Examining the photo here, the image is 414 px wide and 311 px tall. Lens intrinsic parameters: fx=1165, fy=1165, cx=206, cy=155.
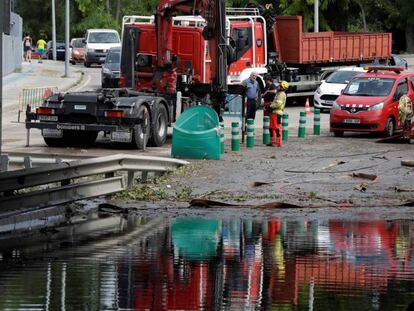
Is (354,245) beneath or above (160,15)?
beneath

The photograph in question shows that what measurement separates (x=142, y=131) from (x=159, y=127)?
1.22 metres

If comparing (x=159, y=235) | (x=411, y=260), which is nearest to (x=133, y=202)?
(x=159, y=235)

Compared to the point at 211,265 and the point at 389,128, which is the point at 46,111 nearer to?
the point at 389,128

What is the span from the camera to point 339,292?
1006 cm

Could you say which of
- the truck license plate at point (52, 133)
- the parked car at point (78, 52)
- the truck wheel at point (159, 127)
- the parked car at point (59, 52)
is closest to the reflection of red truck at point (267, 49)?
the truck wheel at point (159, 127)

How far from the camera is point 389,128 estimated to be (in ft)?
102

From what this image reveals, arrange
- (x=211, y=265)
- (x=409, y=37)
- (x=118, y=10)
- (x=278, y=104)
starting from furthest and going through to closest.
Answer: (x=118, y=10) → (x=409, y=37) → (x=278, y=104) → (x=211, y=265)

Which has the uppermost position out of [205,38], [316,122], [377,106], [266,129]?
[205,38]

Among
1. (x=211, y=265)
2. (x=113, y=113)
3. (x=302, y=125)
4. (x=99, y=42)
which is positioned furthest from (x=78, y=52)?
(x=211, y=265)

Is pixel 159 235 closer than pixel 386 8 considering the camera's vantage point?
Yes

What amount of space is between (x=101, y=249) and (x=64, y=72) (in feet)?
161

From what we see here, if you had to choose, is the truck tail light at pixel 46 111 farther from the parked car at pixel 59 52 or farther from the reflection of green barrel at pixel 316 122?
the parked car at pixel 59 52

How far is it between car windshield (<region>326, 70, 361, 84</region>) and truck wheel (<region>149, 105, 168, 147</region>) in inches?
566

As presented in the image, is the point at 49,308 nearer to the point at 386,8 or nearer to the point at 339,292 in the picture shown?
the point at 339,292
